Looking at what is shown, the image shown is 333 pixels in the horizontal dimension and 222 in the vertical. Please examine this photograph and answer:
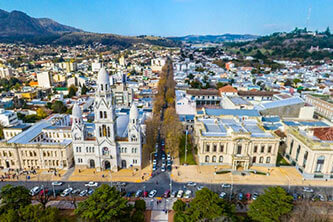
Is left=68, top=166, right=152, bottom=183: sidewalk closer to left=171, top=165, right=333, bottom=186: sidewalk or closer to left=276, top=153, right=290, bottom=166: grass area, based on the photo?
left=171, top=165, right=333, bottom=186: sidewalk

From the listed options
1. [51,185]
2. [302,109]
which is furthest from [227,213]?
[302,109]

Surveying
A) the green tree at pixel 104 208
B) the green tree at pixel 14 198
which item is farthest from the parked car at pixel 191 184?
the green tree at pixel 14 198

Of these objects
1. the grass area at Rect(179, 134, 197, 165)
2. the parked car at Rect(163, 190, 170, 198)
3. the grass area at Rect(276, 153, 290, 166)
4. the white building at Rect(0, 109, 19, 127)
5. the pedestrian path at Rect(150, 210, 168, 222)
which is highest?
the white building at Rect(0, 109, 19, 127)

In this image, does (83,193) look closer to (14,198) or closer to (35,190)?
(35,190)

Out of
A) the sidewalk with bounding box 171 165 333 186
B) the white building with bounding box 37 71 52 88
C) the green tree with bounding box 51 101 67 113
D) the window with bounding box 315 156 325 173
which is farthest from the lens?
the white building with bounding box 37 71 52 88

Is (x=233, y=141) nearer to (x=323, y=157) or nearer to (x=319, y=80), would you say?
(x=323, y=157)

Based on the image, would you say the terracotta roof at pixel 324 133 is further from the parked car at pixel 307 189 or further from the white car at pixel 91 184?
the white car at pixel 91 184

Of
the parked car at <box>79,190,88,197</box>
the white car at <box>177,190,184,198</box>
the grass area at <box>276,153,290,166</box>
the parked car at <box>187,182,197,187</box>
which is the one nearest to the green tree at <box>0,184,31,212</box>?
the parked car at <box>79,190,88,197</box>
